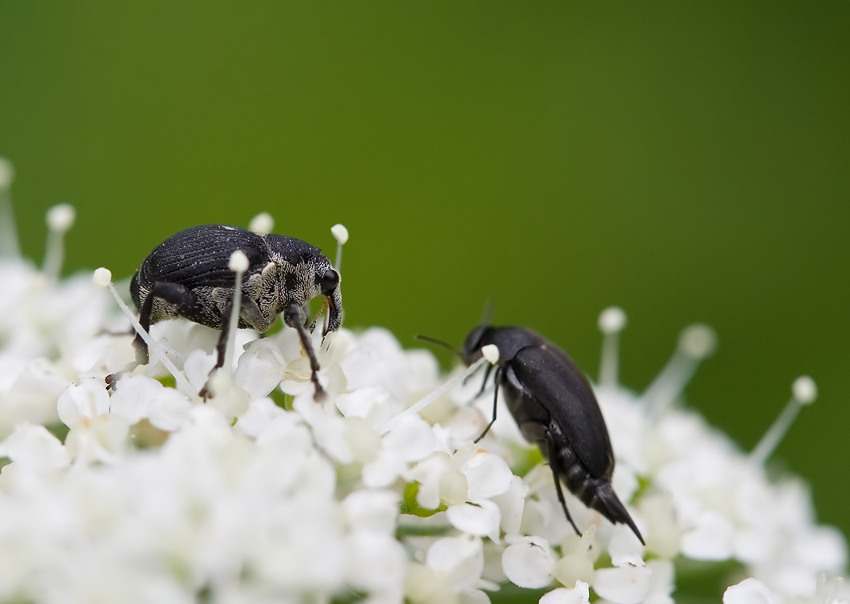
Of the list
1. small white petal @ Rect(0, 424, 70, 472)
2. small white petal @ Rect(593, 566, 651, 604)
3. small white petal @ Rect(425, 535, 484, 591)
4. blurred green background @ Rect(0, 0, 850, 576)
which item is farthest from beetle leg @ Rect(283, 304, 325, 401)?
blurred green background @ Rect(0, 0, 850, 576)

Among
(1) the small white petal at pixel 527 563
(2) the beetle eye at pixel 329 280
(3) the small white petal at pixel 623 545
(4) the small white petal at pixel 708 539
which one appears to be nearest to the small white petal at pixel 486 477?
(1) the small white petal at pixel 527 563

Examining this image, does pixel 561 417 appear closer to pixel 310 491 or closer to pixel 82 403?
pixel 310 491

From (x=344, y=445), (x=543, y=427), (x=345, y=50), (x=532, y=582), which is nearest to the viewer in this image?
(x=344, y=445)

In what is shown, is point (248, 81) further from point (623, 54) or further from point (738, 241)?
point (738, 241)

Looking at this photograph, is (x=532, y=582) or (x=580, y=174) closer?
(x=532, y=582)

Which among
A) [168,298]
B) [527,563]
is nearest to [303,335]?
[168,298]

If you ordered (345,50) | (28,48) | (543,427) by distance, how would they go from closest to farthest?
1. (543,427)
2. (28,48)
3. (345,50)

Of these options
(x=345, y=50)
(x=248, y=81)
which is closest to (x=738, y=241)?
(x=345, y=50)

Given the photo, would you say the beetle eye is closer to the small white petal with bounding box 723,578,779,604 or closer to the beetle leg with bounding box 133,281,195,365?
the beetle leg with bounding box 133,281,195,365
